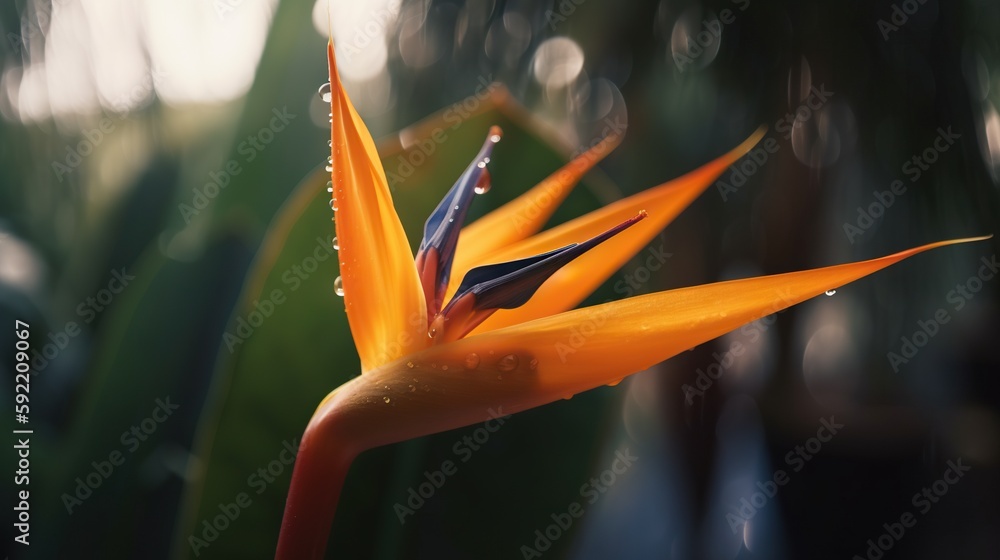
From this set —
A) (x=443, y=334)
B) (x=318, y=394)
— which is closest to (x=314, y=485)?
(x=443, y=334)

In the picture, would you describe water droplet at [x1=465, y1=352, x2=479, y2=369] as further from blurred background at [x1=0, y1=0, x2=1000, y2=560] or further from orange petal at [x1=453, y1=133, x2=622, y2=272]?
blurred background at [x1=0, y1=0, x2=1000, y2=560]

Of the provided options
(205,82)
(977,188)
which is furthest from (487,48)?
(977,188)

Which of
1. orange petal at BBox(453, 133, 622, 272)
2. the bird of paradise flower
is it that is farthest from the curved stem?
orange petal at BBox(453, 133, 622, 272)

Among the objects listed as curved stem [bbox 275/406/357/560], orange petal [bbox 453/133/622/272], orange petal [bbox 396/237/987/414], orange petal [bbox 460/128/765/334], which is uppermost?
orange petal [bbox 453/133/622/272]

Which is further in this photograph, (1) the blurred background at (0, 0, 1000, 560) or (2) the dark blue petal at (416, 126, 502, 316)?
(1) the blurred background at (0, 0, 1000, 560)

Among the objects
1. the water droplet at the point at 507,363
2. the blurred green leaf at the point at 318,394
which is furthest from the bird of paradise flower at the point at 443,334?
the blurred green leaf at the point at 318,394

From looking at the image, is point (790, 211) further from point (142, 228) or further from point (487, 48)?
point (142, 228)
